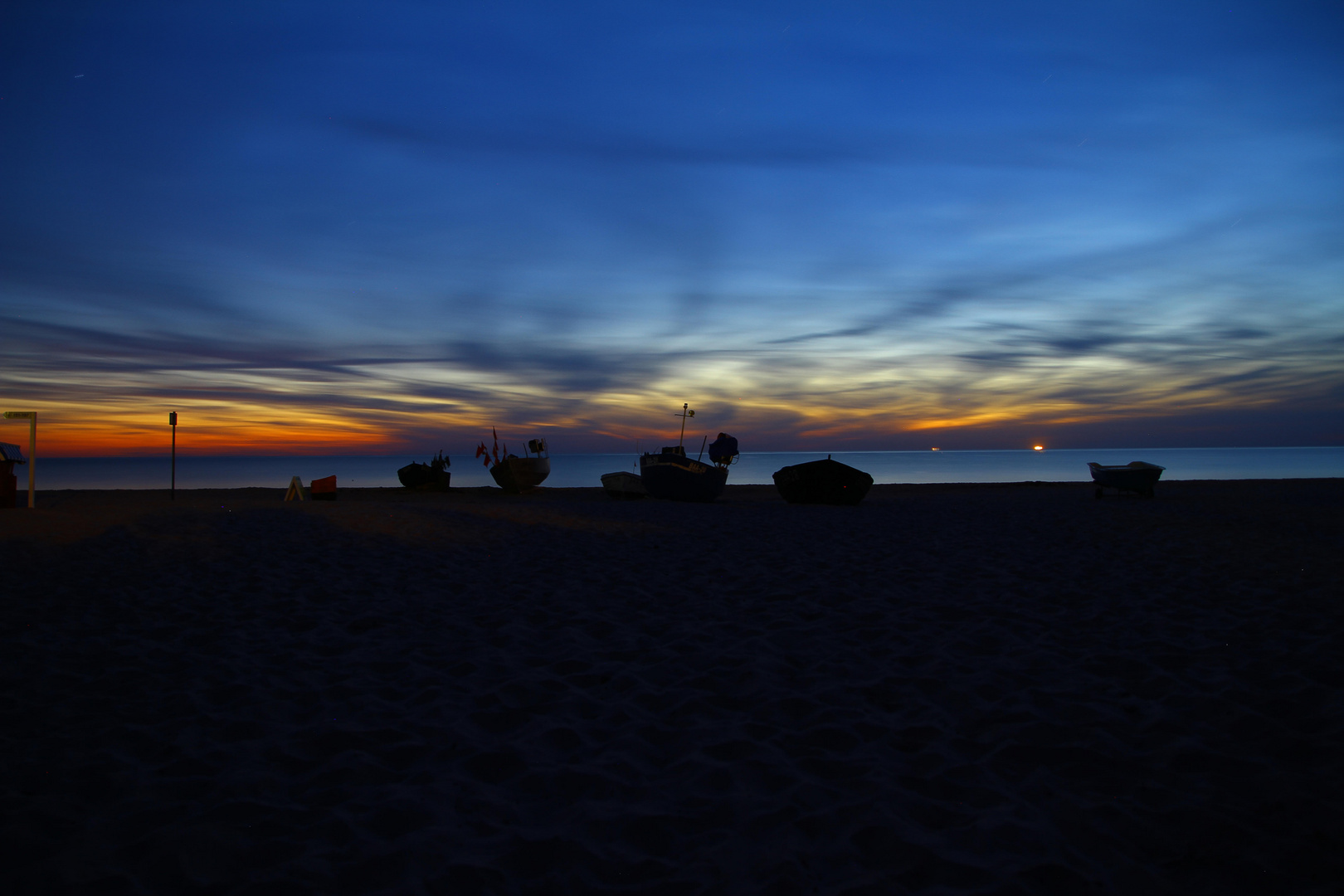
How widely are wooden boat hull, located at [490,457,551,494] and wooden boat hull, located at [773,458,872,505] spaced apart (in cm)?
1694

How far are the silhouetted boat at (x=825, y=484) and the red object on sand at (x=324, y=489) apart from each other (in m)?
16.5

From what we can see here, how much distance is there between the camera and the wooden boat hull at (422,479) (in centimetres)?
3612

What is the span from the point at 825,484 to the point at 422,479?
22314mm

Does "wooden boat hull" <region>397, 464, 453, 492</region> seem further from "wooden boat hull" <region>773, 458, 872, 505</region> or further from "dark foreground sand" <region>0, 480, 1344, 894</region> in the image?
"dark foreground sand" <region>0, 480, 1344, 894</region>

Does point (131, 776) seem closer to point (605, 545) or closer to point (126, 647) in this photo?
point (126, 647)

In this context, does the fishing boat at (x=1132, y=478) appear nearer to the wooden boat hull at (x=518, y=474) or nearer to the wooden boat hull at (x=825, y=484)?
the wooden boat hull at (x=825, y=484)

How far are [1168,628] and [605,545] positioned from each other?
28.5 ft

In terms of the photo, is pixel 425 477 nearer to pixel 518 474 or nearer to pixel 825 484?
pixel 518 474

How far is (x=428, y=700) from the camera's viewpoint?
512 cm

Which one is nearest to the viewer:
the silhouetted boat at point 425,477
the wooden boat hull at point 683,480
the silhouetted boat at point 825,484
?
the silhouetted boat at point 825,484

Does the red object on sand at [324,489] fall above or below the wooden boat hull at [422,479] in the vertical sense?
below

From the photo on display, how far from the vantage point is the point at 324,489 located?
24328 millimetres

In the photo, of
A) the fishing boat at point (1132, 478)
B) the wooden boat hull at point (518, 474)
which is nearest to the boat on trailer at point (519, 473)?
the wooden boat hull at point (518, 474)

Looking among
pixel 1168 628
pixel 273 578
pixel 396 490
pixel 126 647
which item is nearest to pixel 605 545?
pixel 273 578
